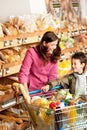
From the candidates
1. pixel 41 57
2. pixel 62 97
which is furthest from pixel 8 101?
pixel 62 97

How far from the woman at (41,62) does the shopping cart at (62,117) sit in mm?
638

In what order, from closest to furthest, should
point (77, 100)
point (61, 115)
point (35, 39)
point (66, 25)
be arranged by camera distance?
point (61, 115) → point (77, 100) → point (35, 39) → point (66, 25)

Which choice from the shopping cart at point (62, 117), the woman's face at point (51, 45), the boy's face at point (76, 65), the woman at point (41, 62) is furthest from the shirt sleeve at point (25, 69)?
Result: the shopping cart at point (62, 117)

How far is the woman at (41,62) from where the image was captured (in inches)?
99.3

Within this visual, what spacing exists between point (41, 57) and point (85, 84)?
52 cm

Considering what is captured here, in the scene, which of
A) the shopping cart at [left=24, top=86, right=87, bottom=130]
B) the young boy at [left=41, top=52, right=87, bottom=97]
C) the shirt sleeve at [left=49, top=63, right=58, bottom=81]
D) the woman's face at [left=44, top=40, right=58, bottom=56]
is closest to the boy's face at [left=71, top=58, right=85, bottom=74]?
the young boy at [left=41, top=52, right=87, bottom=97]

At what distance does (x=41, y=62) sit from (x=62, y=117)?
1024 millimetres

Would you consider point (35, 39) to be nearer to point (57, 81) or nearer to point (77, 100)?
point (57, 81)

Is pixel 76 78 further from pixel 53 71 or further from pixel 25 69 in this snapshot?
pixel 25 69

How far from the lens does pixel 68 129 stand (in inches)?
70.2

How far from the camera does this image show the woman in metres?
2.52

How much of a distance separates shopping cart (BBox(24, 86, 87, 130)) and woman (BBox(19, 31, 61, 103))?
638 mm

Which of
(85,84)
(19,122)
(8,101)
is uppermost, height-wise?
(85,84)

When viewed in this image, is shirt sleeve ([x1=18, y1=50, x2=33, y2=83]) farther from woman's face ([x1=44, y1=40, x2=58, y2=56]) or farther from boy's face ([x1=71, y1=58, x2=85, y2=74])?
boy's face ([x1=71, y1=58, x2=85, y2=74])
